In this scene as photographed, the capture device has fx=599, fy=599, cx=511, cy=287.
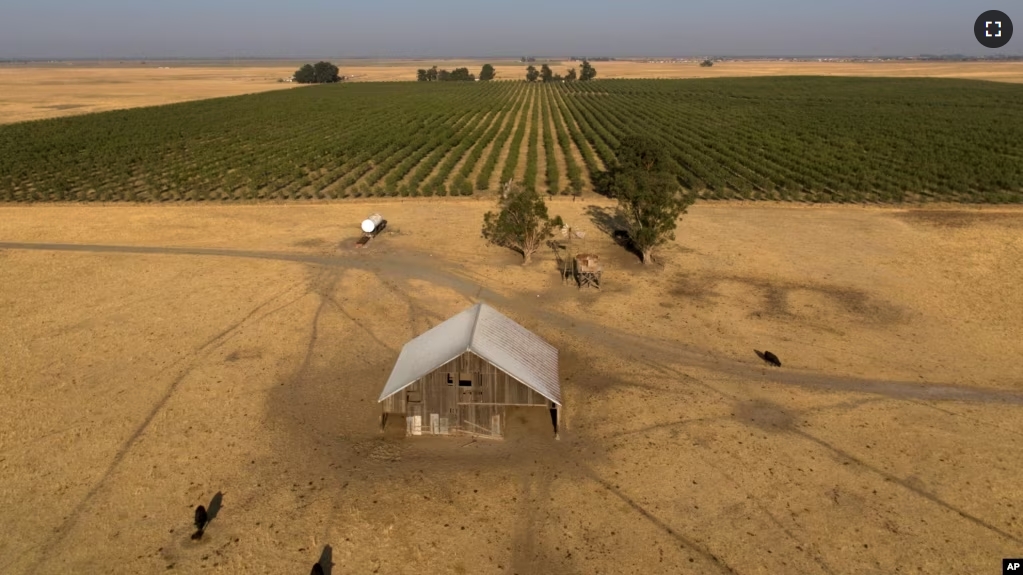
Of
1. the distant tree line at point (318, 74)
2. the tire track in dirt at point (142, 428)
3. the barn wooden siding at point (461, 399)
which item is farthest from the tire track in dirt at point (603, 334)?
the distant tree line at point (318, 74)

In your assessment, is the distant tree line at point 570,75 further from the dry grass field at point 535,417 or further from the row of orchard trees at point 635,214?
the dry grass field at point 535,417

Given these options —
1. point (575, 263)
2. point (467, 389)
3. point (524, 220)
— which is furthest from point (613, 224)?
point (467, 389)

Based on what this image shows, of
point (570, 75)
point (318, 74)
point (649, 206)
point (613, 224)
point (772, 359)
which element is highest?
point (318, 74)

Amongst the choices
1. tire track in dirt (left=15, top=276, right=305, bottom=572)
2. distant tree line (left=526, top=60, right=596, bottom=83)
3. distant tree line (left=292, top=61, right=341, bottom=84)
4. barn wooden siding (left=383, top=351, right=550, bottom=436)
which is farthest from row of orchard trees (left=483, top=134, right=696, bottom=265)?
distant tree line (left=292, top=61, right=341, bottom=84)

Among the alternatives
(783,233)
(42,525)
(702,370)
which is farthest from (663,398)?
(783,233)

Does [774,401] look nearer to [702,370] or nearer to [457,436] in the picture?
[702,370]

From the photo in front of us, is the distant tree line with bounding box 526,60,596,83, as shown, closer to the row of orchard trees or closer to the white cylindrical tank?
the white cylindrical tank

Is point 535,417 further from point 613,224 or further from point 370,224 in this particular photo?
point 613,224
